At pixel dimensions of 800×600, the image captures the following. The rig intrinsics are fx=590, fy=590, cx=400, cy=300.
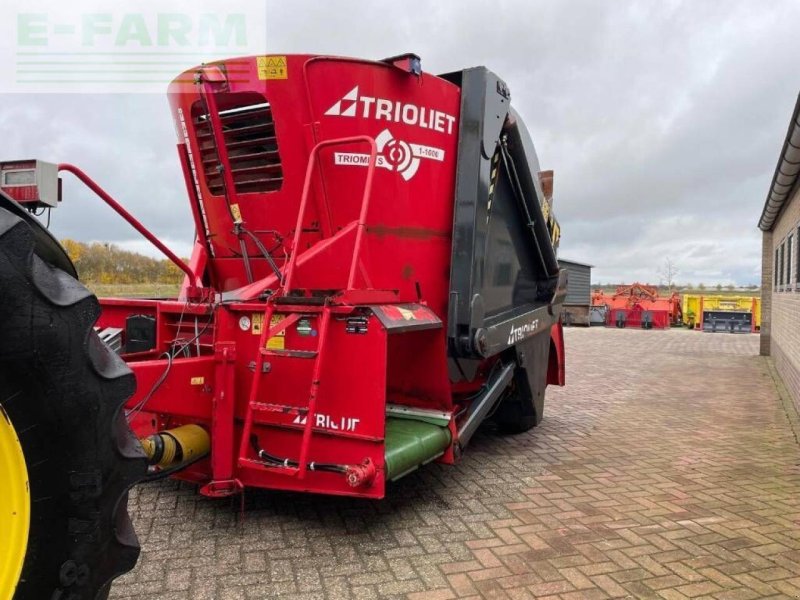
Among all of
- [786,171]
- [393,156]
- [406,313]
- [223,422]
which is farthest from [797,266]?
[223,422]

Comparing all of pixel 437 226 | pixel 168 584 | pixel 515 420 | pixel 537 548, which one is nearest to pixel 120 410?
pixel 168 584

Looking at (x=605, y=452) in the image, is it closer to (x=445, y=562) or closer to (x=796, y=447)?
(x=796, y=447)

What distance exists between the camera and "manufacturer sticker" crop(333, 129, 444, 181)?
11.7 feet

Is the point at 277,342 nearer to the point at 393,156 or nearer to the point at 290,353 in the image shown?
the point at 290,353

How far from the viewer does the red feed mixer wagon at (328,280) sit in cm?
312

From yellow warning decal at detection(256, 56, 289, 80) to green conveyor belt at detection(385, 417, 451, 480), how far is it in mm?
2223

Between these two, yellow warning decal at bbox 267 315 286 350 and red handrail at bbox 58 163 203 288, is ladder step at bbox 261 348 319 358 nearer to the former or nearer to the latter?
yellow warning decal at bbox 267 315 286 350

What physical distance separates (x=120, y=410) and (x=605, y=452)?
175 inches

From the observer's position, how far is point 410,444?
3.44 meters

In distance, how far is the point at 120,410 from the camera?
5.96 feet

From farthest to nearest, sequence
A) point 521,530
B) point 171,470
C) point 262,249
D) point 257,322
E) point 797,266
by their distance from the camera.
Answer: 1. point 797,266
2. point 262,249
3. point 521,530
4. point 257,322
5. point 171,470

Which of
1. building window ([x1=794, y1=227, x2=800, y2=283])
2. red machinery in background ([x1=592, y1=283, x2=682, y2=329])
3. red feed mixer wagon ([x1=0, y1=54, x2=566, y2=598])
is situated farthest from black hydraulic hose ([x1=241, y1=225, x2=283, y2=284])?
red machinery in background ([x1=592, y1=283, x2=682, y2=329])

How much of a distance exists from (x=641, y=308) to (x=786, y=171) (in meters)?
17.2

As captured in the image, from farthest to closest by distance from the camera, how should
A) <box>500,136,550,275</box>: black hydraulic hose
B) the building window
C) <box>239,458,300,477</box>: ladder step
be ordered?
the building window < <box>500,136,550,275</box>: black hydraulic hose < <box>239,458,300,477</box>: ladder step
